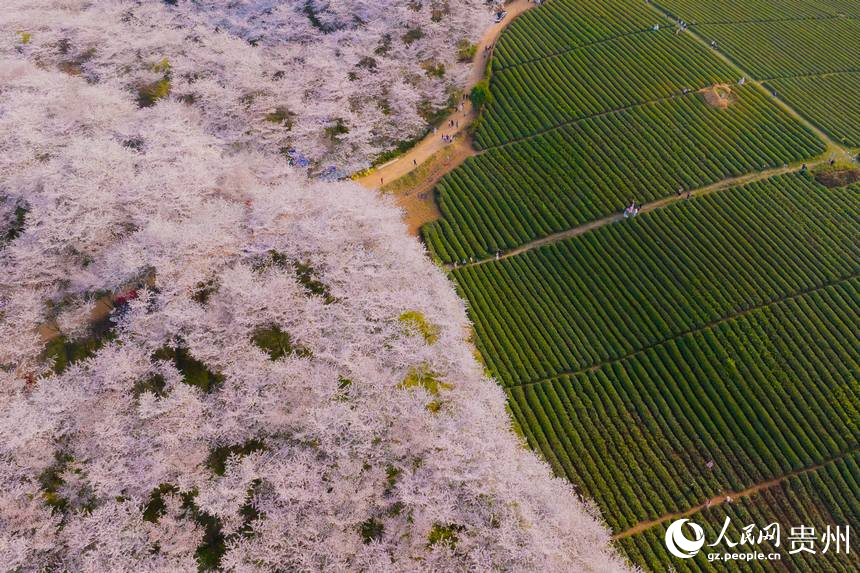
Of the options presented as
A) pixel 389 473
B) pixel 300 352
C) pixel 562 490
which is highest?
pixel 300 352

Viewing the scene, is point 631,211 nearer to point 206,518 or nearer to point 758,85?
point 758,85

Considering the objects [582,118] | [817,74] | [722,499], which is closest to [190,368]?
[722,499]

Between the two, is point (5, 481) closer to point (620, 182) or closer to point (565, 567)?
point (565, 567)

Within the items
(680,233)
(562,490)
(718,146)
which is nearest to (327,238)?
(562,490)

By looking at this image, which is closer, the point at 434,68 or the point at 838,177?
the point at 838,177

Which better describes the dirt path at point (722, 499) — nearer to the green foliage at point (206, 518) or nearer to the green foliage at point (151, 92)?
the green foliage at point (206, 518)

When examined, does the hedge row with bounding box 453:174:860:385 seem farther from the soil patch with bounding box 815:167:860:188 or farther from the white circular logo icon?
the white circular logo icon
